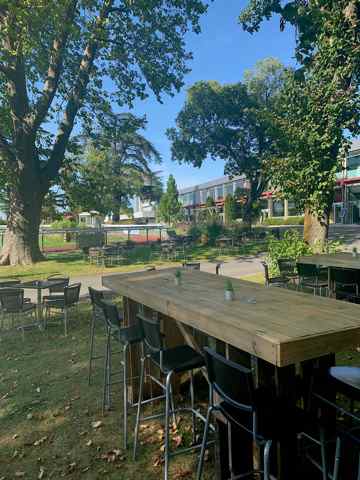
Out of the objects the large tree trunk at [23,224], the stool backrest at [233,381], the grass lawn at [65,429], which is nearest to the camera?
the stool backrest at [233,381]

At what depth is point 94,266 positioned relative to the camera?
13.5m

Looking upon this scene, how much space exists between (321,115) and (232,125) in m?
16.6

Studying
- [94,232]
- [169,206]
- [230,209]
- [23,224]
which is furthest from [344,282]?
[169,206]

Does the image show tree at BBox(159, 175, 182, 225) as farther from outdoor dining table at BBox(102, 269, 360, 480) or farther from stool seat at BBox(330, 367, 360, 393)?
stool seat at BBox(330, 367, 360, 393)

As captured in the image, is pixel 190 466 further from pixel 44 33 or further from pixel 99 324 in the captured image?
pixel 44 33

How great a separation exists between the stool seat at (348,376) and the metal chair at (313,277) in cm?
435

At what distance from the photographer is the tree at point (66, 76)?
39.5 ft

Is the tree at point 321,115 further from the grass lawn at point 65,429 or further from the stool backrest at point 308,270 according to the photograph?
the grass lawn at point 65,429

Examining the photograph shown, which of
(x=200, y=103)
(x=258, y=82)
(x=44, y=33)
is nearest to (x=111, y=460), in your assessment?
(x=44, y=33)

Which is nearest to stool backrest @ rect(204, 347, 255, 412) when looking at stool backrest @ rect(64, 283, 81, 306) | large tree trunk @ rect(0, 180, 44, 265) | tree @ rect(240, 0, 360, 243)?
stool backrest @ rect(64, 283, 81, 306)

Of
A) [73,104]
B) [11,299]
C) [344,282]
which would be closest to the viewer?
[344,282]

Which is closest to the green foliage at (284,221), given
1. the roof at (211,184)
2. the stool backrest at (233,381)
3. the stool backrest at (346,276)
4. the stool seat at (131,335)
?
the roof at (211,184)

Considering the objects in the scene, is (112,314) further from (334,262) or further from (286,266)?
(286,266)

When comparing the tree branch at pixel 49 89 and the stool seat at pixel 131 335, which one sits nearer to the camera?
the stool seat at pixel 131 335
